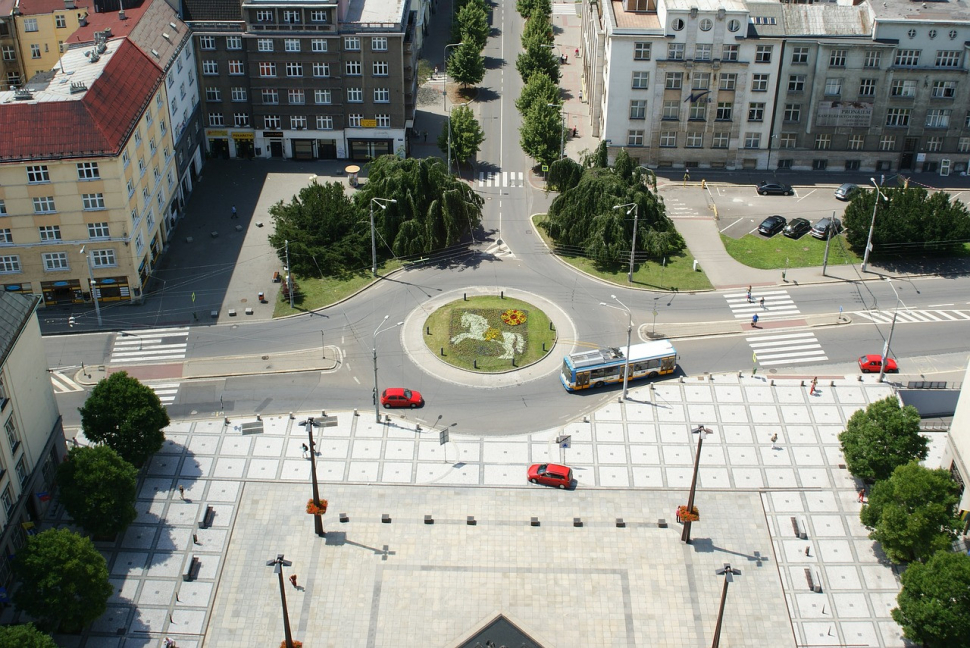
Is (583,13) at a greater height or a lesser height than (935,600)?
greater

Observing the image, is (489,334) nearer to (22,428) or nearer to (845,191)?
(22,428)

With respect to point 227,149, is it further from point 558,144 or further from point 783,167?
point 783,167

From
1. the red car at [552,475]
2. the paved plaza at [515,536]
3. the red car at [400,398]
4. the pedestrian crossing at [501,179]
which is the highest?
the pedestrian crossing at [501,179]

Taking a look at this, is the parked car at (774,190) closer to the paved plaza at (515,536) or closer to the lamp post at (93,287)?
the paved plaza at (515,536)

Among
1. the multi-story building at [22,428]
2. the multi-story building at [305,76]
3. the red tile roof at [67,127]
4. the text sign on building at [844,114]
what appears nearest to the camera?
the multi-story building at [22,428]

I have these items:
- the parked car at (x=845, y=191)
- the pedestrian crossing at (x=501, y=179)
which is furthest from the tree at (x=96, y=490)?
the parked car at (x=845, y=191)

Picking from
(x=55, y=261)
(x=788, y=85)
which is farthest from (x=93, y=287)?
(x=788, y=85)


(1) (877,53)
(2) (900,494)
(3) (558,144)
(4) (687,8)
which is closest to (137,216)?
(3) (558,144)
